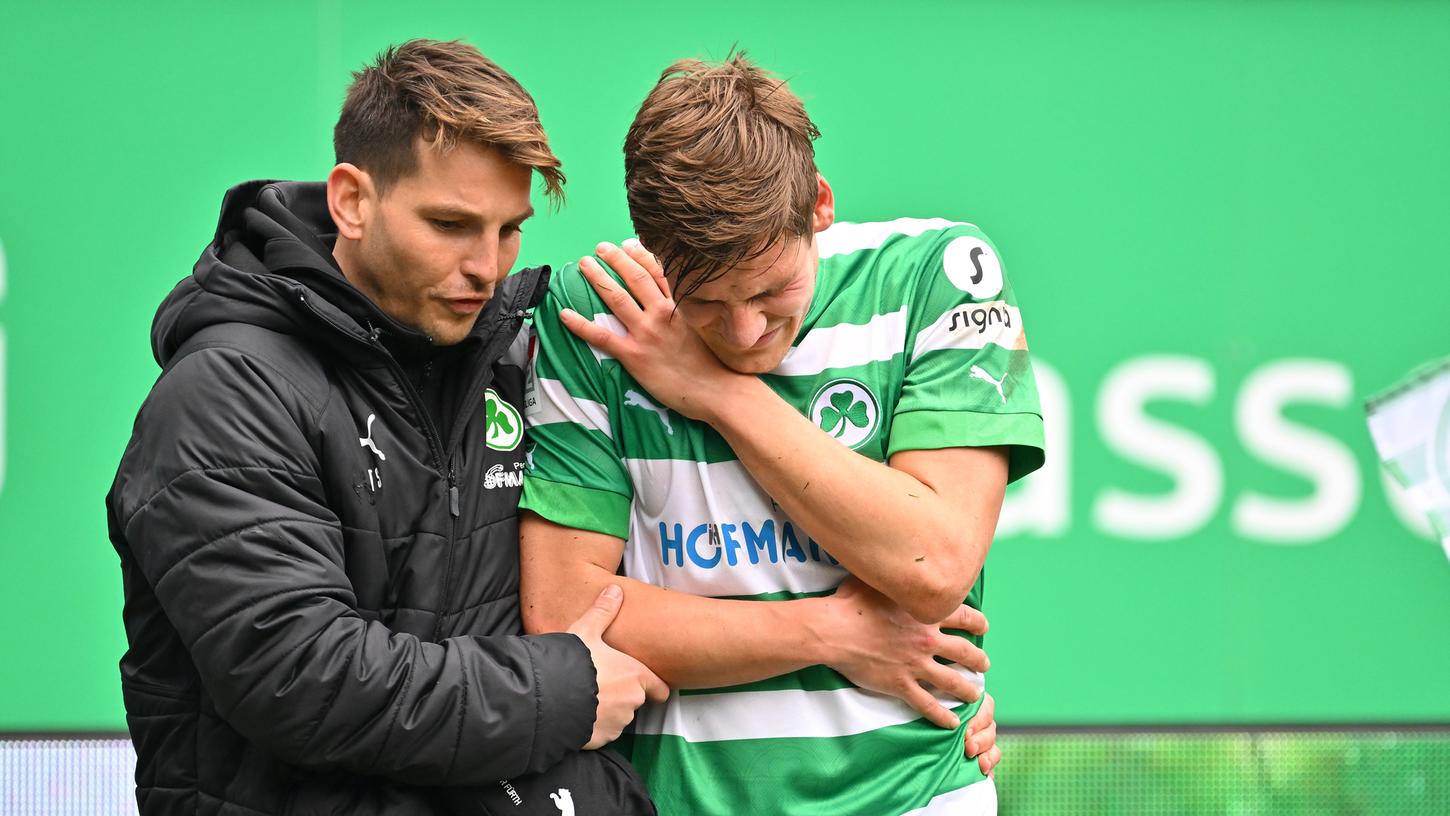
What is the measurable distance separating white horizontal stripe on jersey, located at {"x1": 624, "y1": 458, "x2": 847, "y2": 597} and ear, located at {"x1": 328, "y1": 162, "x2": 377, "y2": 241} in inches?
19.6

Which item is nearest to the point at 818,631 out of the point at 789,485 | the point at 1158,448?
the point at 789,485

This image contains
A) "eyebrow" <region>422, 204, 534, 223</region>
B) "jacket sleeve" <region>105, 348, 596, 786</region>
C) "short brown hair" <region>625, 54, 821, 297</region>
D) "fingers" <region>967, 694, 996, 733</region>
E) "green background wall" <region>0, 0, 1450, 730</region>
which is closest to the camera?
"jacket sleeve" <region>105, 348, 596, 786</region>

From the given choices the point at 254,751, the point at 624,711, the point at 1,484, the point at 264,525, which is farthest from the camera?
the point at 1,484

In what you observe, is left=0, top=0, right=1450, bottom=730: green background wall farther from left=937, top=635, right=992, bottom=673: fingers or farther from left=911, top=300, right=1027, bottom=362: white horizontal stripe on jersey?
left=911, top=300, right=1027, bottom=362: white horizontal stripe on jersey

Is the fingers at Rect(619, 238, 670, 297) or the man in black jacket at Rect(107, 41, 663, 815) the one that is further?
the fingers at Rect(619, 238, 670, 297)

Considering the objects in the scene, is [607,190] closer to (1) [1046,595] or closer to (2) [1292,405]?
(1) [1046,595]

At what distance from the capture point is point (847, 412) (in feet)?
6.68

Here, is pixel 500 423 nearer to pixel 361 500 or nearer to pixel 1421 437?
pixel 361 500

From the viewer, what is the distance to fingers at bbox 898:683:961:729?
2023 mm

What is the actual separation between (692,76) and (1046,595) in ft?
7.48

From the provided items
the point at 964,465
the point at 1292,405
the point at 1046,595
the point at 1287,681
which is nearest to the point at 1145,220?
the point at 1292,405

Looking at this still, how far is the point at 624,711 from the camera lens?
1939 millimetres

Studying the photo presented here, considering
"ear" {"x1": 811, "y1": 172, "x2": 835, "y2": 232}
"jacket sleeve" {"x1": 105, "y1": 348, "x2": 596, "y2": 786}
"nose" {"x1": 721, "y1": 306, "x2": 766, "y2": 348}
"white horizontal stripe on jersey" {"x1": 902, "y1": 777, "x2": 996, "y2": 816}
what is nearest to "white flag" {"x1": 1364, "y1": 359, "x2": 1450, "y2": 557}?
"white horizontal stripe on jersey" {"x1": 902, "y1": 777, "x2": 996, "y2": 816}

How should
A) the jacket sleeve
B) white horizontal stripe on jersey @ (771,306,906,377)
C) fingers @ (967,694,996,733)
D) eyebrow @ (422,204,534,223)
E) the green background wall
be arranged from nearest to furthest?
the jacket sleeve, eyebrow @ (422,204,534,223), white horizontal stripe on jersey @ (771,306,906,377), fingers @ (967,694,996,733), the green background wall
